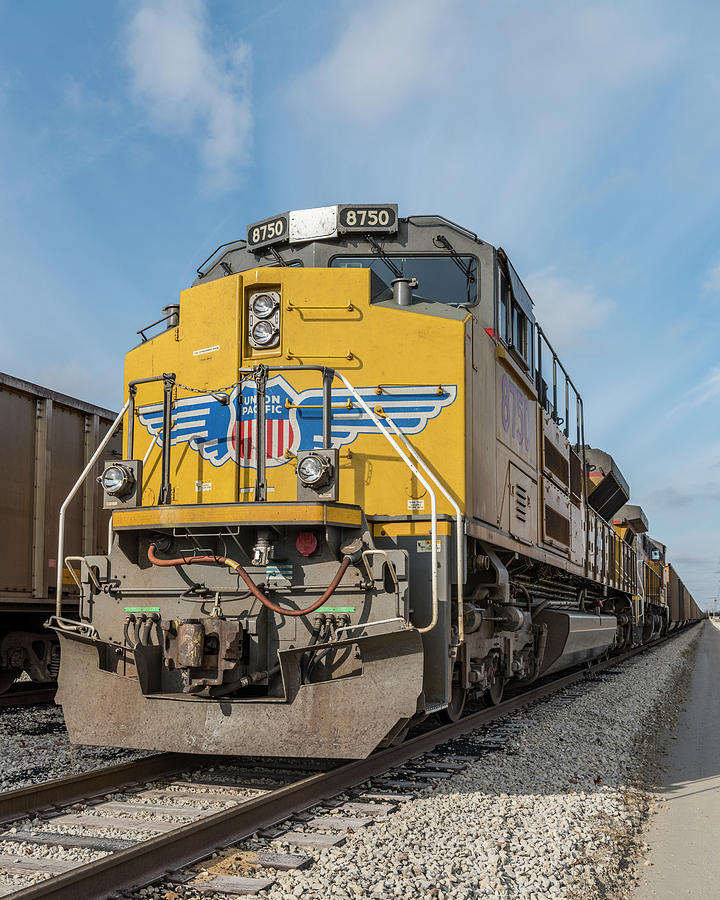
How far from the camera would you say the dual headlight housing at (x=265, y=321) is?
223 inches

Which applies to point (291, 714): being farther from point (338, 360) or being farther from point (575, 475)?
point (575, 475)

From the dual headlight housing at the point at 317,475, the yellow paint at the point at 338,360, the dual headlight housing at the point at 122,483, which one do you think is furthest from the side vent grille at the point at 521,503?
the dual headlight housing at the point at 122,483

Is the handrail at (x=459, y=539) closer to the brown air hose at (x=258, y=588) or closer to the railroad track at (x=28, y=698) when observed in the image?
the brown air hose at (x=258, y=588)

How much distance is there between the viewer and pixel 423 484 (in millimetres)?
5004

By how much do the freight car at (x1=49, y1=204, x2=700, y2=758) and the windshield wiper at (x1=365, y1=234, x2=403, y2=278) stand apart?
3 centimetres

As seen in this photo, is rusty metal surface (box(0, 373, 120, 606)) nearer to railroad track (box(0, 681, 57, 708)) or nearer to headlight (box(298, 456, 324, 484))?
railroad track (box(0, 681, 57, 708))

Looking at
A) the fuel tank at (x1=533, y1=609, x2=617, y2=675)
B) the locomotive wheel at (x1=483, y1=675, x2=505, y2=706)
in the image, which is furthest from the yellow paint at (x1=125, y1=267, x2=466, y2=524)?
the fuel tank at (x1=533, y1=609, x2=617, y2=675)

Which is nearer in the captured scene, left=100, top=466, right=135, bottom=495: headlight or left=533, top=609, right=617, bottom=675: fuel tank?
left=100, top=466, right=135, bottom=495: headlight

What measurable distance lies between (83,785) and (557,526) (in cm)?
594

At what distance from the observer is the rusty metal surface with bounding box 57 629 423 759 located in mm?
4504

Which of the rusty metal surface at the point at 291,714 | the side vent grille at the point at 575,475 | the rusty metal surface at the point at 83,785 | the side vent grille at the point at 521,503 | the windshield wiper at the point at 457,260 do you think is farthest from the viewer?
the side vent grille at the point at 575,475

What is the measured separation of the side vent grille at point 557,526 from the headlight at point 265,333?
3.99 meters

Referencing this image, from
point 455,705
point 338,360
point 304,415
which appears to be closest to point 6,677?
point 455,705

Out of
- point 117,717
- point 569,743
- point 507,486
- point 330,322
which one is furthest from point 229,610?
point 569,743
